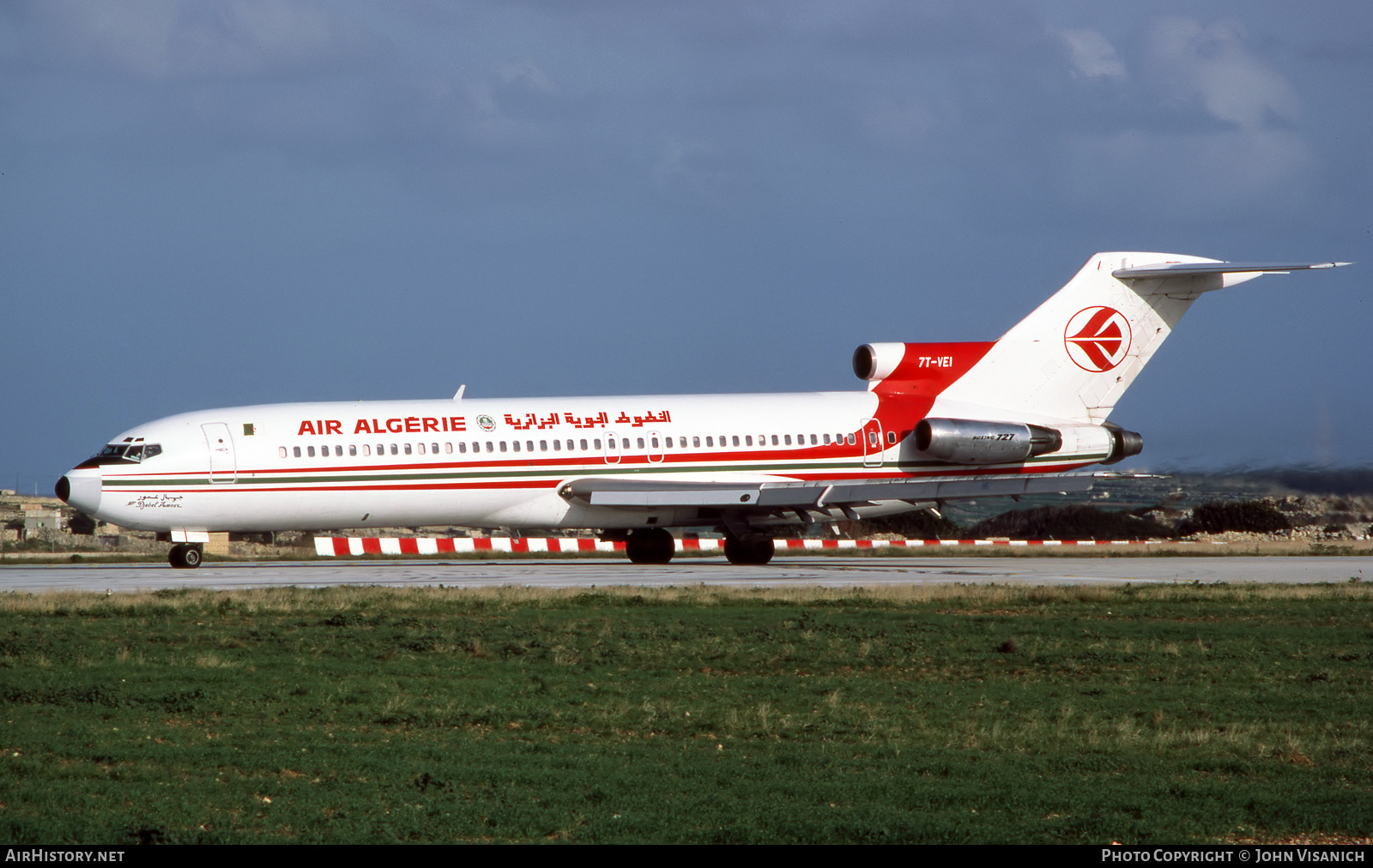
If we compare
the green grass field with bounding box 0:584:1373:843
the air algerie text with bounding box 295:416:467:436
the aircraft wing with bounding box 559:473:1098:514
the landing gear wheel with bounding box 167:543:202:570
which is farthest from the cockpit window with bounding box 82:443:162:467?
the green grass field with bounding box 0:584:1373:843

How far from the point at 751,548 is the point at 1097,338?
11.0m

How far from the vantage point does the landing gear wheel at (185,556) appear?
31188 mm

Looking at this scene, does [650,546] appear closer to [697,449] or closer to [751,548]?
[751,548]

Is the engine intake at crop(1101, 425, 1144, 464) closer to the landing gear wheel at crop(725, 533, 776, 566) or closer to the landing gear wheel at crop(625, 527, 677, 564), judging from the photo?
the landing gear wheel at crop(725, 533, 776, 566)

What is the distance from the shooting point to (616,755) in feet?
33.5

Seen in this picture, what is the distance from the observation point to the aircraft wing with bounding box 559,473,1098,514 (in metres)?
32.5

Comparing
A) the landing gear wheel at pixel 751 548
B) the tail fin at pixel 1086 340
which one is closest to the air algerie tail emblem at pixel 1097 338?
the tail fin at pixel 1086 340

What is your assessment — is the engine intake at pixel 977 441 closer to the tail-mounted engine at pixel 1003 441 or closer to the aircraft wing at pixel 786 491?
the tail-mounted engine at pixel 1003 441

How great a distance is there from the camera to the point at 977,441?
34781 mm

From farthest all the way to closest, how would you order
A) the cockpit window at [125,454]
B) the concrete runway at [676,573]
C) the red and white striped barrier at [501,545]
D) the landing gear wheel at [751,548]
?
the red and white striped barrier at [501,545], the landing gear wheel at [751,548], the cockpit window at [125,454], the concrete runway at [676,573]

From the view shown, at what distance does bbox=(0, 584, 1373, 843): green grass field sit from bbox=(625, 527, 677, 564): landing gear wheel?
15128mm

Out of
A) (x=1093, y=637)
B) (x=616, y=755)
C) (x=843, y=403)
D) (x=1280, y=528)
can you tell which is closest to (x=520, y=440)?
(x=843, y=403)

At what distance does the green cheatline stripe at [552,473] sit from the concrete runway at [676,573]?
6.35 ft

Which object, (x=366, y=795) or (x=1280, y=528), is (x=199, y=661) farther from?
(x=1280, y=528)
